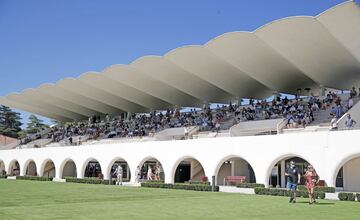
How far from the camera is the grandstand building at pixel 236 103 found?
23609mm

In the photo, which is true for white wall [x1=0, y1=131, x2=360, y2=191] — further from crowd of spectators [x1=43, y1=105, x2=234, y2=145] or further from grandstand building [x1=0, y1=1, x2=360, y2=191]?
crowd of spectators [x1=43, y1=105, x2=234, y2=145]

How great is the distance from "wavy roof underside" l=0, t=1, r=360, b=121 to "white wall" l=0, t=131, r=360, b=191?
6.75 metres

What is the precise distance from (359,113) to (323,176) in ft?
19.6

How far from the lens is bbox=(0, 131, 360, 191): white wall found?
70.0 ft

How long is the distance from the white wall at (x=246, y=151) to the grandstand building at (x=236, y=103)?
0.19 feet

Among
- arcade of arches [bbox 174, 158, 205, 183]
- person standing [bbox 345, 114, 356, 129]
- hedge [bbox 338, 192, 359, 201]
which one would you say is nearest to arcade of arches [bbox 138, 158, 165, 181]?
arcade of arches [bbox 174, 158, 205, 183]

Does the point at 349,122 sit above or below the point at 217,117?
below

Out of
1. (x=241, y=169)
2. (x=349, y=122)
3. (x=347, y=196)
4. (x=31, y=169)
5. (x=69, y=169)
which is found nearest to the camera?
(x=347, y=196)

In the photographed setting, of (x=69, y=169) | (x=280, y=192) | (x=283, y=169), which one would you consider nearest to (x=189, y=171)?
(x=283, y=169)

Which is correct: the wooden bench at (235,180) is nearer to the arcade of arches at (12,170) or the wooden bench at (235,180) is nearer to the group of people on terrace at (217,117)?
the group of people on terrace at (217,117)

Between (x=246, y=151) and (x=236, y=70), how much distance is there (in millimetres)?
10196

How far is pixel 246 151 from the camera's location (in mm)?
25328

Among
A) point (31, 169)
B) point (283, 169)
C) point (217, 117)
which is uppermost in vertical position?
point (217, 117)

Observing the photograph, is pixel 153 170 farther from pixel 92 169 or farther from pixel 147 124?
pixel 92 169
